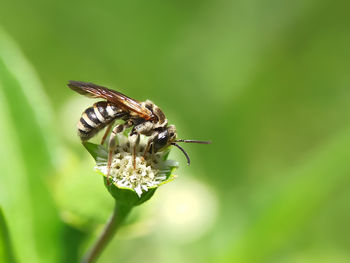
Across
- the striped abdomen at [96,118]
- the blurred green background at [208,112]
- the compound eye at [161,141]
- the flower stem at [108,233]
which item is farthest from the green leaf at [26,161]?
the compound eye at [161,141]

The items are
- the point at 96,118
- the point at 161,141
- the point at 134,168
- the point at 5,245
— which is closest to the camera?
the point at 5,245

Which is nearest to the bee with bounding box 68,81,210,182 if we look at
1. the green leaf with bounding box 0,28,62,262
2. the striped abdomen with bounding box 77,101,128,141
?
the striped abdomen with bounding box 77,101,128,141

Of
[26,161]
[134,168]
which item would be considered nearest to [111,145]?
[134,168]

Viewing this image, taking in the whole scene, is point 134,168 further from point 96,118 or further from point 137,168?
point 96,118

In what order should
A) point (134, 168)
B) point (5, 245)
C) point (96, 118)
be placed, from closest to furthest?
point (5, 245) → point (134, 168) → point (96, 118)

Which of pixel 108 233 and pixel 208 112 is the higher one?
pixel 108 233

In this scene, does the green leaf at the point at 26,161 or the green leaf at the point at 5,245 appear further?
the green leaf at the point at 26,161

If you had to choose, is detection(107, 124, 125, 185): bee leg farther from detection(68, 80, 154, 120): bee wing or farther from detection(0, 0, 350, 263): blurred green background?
detection(0, 0, 350, 263): blurred green background

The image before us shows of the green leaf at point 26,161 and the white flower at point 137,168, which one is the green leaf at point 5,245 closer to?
the green leaf at point 26,161
